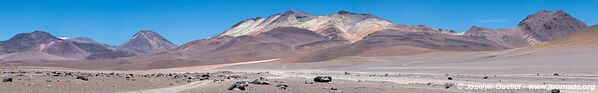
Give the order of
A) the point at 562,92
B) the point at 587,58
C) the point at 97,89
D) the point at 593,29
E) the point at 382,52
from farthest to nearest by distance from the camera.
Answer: the point at 382,52, the point at 593,29, the point at 587,58, the point at 97,89, the point at 562,92

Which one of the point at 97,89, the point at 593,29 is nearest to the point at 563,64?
the point at 97,89

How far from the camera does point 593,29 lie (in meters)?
113

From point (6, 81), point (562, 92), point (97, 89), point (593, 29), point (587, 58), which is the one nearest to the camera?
point (562, 92)

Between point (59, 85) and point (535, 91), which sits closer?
point (535, 91)

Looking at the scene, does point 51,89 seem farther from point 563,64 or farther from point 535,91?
point 563,64

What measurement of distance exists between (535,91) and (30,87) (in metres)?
17.3

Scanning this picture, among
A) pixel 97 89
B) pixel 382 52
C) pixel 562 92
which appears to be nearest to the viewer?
pixel 562 92

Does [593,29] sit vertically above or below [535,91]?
above

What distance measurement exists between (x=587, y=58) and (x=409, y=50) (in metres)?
125

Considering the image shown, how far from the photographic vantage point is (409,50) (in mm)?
189875

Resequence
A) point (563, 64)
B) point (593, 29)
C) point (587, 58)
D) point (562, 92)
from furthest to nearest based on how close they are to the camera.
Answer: point (593, 29)
point (587, 58)
point (563, 64)
point (562, 92)

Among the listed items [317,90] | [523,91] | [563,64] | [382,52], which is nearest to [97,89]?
[317,90]

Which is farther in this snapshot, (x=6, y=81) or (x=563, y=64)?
(x=563, y=64)

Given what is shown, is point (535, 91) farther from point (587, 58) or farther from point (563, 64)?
point (587, 58)
